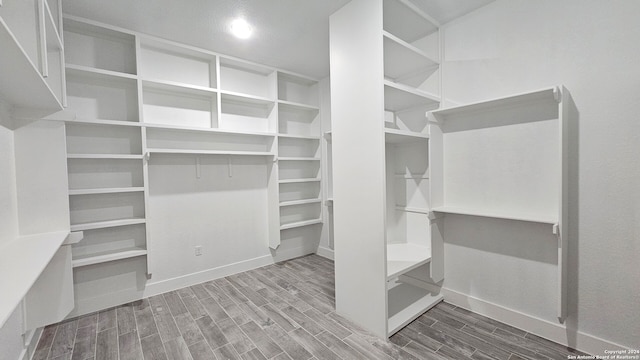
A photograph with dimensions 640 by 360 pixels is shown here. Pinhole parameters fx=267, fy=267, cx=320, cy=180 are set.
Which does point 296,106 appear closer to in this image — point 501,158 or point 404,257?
point 404,257

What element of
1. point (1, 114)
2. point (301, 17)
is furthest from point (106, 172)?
point (301, 17)

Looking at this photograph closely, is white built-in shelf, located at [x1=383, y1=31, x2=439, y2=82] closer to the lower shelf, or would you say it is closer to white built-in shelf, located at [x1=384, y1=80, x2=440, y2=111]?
white built-in shelf, located at [x1=384, y1=80, x2=440, y2=111]

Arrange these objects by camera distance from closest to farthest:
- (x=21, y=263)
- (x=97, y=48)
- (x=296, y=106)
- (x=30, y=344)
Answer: (x=21, y=263) → (x=30, y=344) → (x=97, y=48) → (x=296, y=106)

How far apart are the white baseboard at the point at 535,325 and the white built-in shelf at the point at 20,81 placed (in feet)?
10.4

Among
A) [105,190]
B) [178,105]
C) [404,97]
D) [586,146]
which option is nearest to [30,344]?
[105,190]

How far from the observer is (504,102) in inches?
80.4

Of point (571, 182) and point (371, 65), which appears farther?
point (371, 65)

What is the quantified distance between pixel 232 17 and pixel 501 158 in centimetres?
261

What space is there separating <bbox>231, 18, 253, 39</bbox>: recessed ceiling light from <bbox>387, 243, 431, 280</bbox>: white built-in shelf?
2526mm

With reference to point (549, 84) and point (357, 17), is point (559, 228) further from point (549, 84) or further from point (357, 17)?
point (357, 17)

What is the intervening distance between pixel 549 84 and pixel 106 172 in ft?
12.5

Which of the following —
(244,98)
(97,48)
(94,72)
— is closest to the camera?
(94,72)

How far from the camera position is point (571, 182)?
6.12 ft

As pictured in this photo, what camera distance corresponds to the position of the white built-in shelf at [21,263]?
0.84 meters
